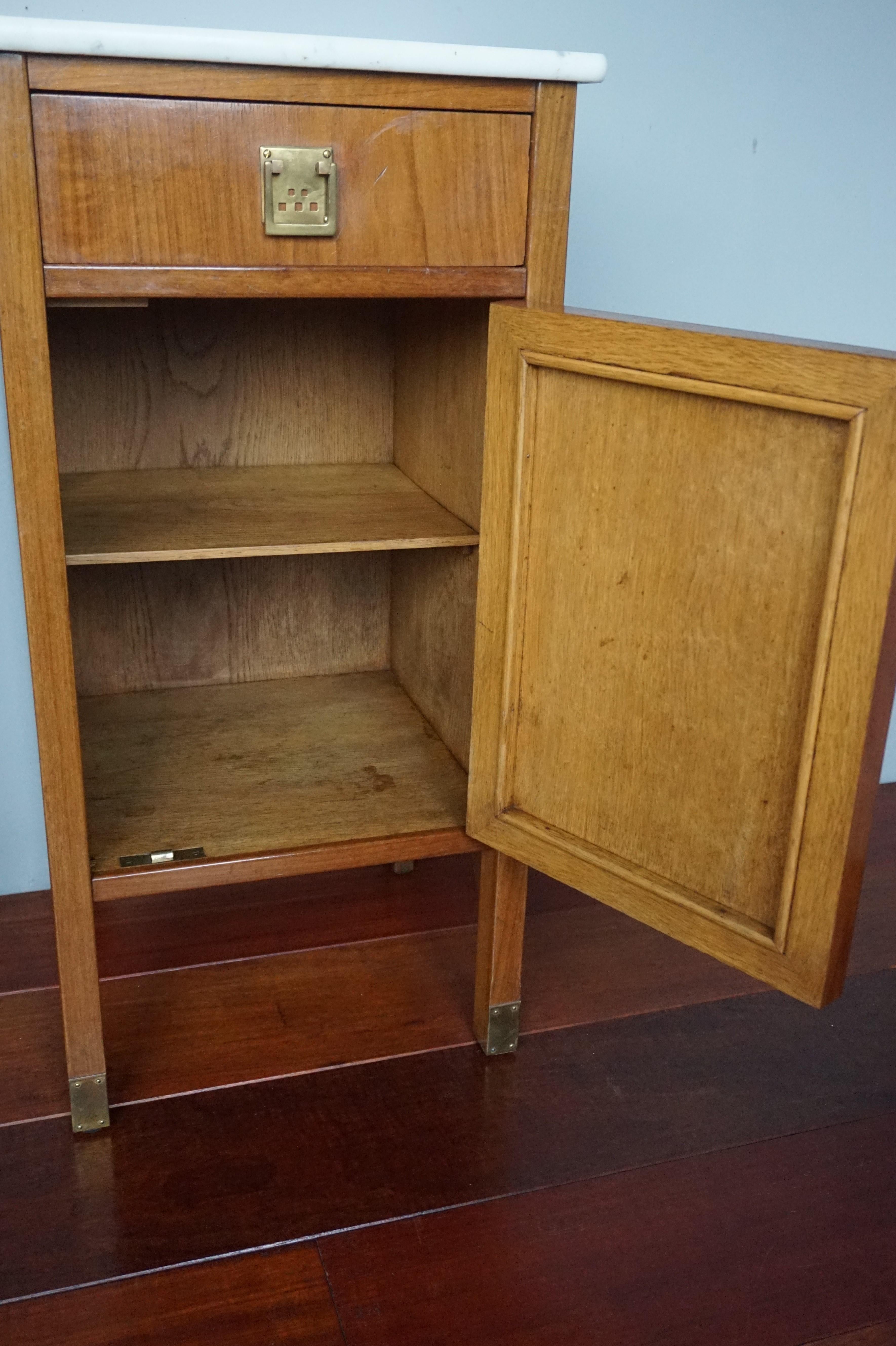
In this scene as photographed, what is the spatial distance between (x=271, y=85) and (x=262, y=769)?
852mm

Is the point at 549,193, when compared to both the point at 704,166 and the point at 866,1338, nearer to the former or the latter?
the point at 704,166

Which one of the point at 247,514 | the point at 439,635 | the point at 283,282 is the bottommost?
the point at 439,635

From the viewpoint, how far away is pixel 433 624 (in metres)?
1.76

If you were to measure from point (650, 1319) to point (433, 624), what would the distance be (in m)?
0.92

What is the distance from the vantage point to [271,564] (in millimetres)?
1922

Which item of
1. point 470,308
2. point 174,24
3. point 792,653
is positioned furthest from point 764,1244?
point 174,24

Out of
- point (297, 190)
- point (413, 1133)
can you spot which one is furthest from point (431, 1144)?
point (297, 190)

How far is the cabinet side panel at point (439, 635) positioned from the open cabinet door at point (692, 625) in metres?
0.19

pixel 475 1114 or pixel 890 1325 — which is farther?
pixel 475 1114

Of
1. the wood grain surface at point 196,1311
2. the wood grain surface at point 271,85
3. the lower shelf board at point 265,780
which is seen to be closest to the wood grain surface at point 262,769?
the lower shelf board at point 265,780

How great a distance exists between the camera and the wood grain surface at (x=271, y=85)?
1.12 m

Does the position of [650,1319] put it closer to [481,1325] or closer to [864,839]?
[481,1325]

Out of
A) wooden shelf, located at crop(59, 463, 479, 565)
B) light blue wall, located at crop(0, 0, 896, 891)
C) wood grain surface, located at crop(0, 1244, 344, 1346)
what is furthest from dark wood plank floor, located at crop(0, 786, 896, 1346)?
wooden shelf, located at crop(59, 463, 479, 565)

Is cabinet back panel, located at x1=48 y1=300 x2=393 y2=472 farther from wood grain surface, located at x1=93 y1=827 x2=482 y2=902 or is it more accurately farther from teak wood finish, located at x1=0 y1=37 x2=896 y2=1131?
wood grain surface, located at x1=93 y1=827 x2=482 y2=902
